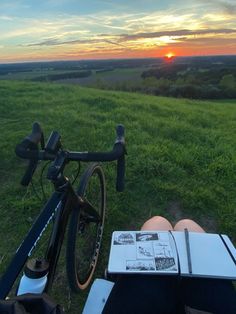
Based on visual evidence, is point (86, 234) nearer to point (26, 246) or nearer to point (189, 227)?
point (189, 227)

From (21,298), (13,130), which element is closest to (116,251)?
(21,298)

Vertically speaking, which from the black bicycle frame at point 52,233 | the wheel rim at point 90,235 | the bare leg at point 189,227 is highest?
the black bicycle frame at point 52,233

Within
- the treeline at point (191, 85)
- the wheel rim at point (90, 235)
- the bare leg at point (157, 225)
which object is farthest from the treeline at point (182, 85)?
the bare leg at point (157, 225)

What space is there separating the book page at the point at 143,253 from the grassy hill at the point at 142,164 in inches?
52.6

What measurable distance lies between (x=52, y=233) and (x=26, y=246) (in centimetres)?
43

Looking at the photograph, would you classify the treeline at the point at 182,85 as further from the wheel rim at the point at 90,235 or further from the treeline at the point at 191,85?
the wheel rim at the point at 90,235

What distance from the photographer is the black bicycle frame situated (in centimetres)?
206

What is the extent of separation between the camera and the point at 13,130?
8.14 metres

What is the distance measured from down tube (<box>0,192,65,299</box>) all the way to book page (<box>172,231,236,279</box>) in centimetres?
90

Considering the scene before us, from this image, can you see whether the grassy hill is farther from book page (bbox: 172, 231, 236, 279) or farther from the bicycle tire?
book page (bbox: 172, 231, 236, 279)

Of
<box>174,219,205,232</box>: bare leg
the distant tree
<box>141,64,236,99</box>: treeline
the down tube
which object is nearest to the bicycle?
the down tube

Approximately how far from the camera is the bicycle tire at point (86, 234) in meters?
3.05

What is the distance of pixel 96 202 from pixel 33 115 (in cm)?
562

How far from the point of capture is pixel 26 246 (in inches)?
86.6
